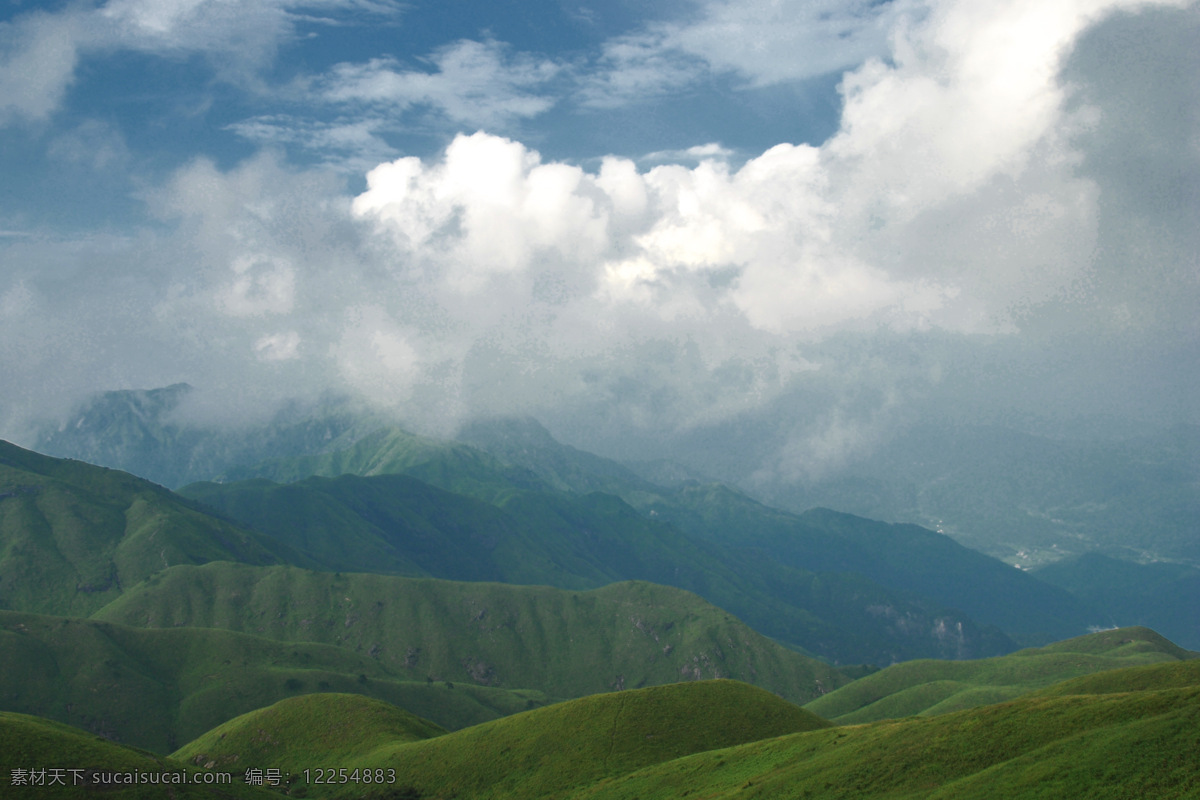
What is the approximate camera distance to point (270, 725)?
19712cm

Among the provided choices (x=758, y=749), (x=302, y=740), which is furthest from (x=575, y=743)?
(x=302, y=740)

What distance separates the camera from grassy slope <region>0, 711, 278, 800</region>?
106812 millimetres

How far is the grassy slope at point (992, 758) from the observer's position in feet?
228

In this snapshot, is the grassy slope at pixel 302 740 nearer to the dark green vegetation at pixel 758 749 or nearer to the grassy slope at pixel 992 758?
the dark green vegetation at pixel 758 749

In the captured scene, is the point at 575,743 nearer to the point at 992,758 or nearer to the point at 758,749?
the point at 758,749

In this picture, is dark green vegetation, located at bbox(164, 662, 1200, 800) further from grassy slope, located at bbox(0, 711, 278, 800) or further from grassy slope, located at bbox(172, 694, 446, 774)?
→ grassy slope, located at bbox(0, 711, 278, 800)

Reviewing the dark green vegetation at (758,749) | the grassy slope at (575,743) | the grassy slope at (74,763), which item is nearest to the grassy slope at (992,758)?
the dark green vegetation at (758,749)

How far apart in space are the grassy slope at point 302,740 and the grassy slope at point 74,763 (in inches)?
2216

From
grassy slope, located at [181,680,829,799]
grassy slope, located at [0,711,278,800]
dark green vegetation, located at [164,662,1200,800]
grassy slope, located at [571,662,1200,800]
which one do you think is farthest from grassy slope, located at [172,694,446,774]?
grassy slope, located at [571,662,1200,800]

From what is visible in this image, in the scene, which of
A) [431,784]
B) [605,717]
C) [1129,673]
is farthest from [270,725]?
[1129,673]

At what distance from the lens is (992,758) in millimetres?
84688

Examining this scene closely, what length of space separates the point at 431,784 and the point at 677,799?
206 feet

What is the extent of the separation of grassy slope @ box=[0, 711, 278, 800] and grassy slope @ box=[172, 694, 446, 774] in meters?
56.3

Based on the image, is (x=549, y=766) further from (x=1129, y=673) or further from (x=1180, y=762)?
(x=1129, y=673)
